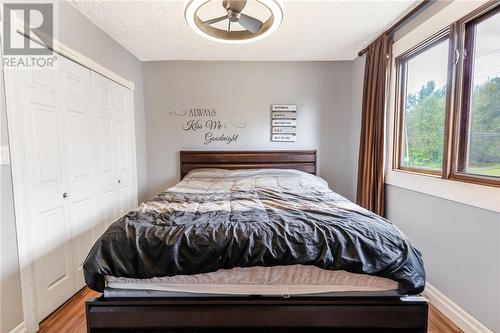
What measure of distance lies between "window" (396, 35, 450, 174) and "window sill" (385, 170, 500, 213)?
0.40 feet

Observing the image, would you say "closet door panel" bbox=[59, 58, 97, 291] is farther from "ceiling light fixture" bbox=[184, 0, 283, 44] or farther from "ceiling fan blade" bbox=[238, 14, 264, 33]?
"ceiling fan blade" bbox=[238, 14, 264, 33]

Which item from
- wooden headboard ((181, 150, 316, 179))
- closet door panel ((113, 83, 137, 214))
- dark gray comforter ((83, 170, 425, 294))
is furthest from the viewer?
wooden headboard ((181, 150, 316, 179))

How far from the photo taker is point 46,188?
5.82ft

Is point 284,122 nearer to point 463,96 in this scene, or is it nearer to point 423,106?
point 423,106

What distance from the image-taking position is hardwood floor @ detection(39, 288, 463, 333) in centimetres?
167

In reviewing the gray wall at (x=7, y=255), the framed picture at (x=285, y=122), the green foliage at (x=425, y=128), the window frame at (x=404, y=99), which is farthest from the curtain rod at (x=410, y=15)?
the gray wall at (x=7, y=255)

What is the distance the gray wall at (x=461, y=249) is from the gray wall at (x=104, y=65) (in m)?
2.87

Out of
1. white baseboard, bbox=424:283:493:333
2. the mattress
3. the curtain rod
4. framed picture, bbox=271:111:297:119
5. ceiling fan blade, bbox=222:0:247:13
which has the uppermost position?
the curtain rod

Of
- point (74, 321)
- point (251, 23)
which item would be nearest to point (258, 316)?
point (74, 321)

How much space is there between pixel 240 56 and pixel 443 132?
237 cm

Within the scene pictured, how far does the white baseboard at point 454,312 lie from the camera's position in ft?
5.20

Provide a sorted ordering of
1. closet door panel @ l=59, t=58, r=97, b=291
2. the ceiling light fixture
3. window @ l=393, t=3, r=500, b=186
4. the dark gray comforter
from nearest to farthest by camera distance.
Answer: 1. the dark gray comforter
2. the ceiling light fixture
3. window @ l=393, t=3, r=500, b=186
4. closet door panel @ l=59, t=58, r=97, b=291

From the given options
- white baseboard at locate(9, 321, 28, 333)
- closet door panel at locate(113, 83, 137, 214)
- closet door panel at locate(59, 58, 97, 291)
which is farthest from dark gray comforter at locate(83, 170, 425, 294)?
closet door panel at locate(113, 83, 137, 214)

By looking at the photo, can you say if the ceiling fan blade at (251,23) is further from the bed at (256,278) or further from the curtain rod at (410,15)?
the curtain rod at (410,15)
